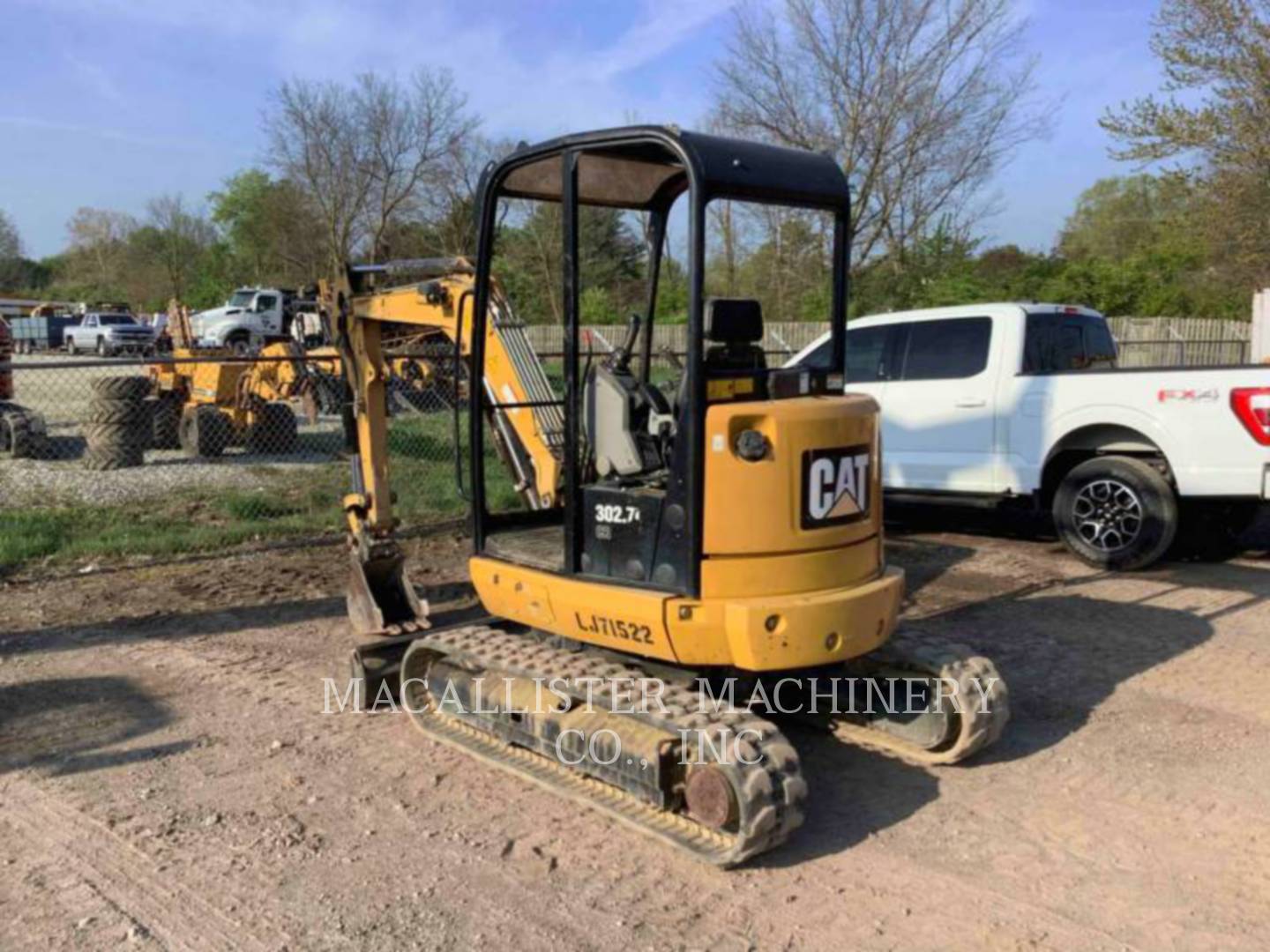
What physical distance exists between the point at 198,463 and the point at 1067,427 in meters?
9.82

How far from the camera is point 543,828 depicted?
4164 mm

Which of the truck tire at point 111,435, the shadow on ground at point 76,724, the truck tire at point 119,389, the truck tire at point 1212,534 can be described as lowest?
the shadow on ground at point 76,724

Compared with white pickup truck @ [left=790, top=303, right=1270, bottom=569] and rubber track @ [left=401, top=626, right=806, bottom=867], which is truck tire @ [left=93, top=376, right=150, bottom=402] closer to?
white pickup truck @ [left=790, top=303, right=1270, bottom=569]

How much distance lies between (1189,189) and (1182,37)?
3.05m

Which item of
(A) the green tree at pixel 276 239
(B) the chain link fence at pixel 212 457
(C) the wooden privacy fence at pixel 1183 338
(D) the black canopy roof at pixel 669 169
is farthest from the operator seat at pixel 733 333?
(A) the green tree at pixel 276 239

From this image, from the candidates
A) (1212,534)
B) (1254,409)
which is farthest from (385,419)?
(1212,534)

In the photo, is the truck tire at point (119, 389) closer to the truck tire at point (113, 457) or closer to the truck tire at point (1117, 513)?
the truck tire at point (113, 457)

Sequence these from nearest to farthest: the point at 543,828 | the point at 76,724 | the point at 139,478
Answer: the point at 543,828
the point at 76,724
the point at 139,478

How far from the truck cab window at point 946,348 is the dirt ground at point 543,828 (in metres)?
3.25

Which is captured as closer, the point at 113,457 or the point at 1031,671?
the point at 1031,671

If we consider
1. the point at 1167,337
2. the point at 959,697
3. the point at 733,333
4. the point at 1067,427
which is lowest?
the point at 959,697

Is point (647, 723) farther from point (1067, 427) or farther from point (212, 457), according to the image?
point (212, 457)

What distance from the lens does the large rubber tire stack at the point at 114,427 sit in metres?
12.3

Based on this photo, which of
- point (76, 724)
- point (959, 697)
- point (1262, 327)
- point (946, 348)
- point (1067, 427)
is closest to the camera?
point (959, 697)
